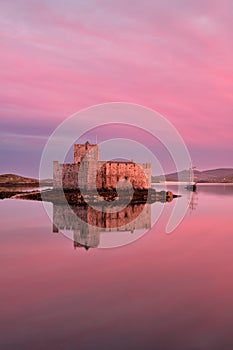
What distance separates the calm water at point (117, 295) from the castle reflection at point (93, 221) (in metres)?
2.01

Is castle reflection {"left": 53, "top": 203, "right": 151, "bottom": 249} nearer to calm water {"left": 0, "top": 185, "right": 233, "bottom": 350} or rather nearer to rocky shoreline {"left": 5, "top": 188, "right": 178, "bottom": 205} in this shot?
calm water {"left": 0, "top": 185, "right": 233, "bottom": 350}

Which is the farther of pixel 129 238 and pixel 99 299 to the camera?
pixel 129 238

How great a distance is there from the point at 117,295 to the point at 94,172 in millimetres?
40890

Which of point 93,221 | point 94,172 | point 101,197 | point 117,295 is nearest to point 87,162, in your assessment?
point 94,172

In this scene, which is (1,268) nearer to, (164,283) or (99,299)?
(99,299)

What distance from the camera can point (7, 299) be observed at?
1338 centimetres

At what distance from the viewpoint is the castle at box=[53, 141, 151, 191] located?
54.4m

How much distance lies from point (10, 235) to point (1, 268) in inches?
386

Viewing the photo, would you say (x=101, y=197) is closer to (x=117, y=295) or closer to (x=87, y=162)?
(x=87, y=162)

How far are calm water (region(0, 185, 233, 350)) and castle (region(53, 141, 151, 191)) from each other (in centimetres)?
2911

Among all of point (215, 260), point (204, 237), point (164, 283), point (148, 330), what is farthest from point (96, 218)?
point (148, 330)

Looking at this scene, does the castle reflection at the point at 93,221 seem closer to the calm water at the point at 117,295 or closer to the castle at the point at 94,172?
the calm water at the point at 117,295

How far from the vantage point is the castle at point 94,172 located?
54.4 metres

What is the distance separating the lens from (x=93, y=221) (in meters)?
33.1
